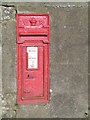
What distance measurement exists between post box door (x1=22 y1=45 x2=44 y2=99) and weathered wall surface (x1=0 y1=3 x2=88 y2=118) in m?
0.17

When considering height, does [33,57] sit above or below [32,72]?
above

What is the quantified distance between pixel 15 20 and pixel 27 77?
929 millimetres

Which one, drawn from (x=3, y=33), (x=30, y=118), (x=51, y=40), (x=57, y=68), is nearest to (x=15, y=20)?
(x=3, y=33)

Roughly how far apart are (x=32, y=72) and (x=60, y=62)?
49 centimetres

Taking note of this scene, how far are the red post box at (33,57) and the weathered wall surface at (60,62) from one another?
87 mm

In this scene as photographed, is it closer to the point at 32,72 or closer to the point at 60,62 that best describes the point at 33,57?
the point at 32,72

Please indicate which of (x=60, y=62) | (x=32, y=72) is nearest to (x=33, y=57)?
(x=32, y=72)

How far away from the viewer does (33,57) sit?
5496mm

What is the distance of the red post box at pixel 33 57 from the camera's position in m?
5.43

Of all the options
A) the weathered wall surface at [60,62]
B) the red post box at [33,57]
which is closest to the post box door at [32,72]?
the red post box at [33,57]

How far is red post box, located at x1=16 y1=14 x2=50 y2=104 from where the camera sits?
5434 millimetres

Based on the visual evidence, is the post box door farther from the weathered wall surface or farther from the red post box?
the weathered wall surface

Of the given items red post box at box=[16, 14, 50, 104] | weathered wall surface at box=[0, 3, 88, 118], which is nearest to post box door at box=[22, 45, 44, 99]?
red post box at box=[16, 14, 50, 104]

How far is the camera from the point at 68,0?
5.56m
